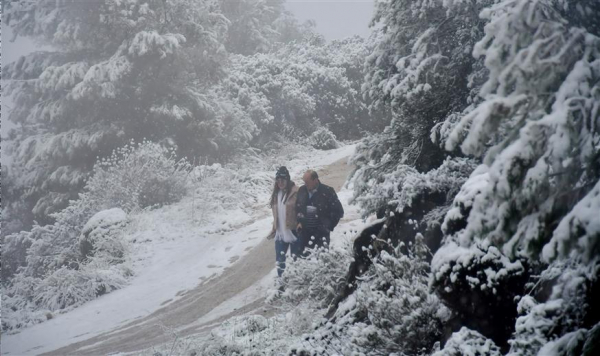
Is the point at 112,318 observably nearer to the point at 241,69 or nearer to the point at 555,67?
the point at 555,67

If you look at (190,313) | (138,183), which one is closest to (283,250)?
(190,313)

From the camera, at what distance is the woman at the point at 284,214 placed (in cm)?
797

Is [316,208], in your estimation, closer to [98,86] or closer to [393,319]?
[393,319]

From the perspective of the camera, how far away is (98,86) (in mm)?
16219

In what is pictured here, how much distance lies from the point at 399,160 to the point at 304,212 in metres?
1.75

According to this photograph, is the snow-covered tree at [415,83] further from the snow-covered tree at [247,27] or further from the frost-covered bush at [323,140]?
the snow-covered tree at [247,27]

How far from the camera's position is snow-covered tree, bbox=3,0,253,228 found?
53.6 ft

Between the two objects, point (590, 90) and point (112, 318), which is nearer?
point (590, 90)

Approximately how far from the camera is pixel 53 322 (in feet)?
31.1

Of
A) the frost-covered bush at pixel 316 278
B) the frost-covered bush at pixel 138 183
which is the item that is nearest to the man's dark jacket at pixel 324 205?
the frost-covered bush at pixel 316 278

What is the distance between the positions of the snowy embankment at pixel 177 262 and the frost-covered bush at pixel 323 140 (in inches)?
166

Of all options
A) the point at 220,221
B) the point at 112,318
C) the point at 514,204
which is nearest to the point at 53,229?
the point at 220,221

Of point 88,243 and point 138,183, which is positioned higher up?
point 138,183

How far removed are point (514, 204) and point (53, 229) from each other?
46.0 ft
